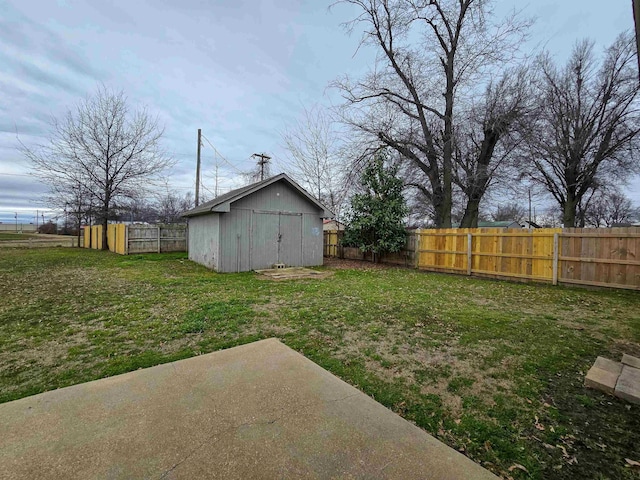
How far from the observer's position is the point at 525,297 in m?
6.45

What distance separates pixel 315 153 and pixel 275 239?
9.17 metres

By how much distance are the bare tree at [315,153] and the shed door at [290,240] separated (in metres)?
5.92

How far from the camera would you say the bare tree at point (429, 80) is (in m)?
12.6

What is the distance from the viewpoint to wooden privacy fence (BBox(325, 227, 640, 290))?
691cm

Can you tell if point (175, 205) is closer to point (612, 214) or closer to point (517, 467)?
point (517, 467)

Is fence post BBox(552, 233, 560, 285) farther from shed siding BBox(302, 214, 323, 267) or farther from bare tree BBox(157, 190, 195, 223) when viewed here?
bare tree BBox(157, 190, 195, 223)

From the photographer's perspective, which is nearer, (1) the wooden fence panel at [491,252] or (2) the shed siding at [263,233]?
(1) the wooden fence panel at [491,252]

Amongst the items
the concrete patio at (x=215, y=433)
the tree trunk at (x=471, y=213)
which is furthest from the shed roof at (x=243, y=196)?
the tree trunk at (x=471, y=213)

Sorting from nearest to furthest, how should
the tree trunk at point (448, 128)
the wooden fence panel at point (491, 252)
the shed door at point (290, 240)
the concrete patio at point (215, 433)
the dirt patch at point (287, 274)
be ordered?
the concrete patio at point (215, 433), the wooden fence panel at point (491, 252), the dirt patch at point (287, 274), the shed door at point (290, 240), the tree trunk at point (448, 128)

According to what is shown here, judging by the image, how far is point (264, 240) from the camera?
34.8 feet

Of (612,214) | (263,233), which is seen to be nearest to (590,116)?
(263,233)

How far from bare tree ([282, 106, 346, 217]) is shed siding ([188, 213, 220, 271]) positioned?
25.8 ft

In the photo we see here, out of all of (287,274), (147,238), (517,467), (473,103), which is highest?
(473,103)

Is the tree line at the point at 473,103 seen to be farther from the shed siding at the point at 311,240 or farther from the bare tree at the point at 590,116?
the shed siding at the point at 311,240
